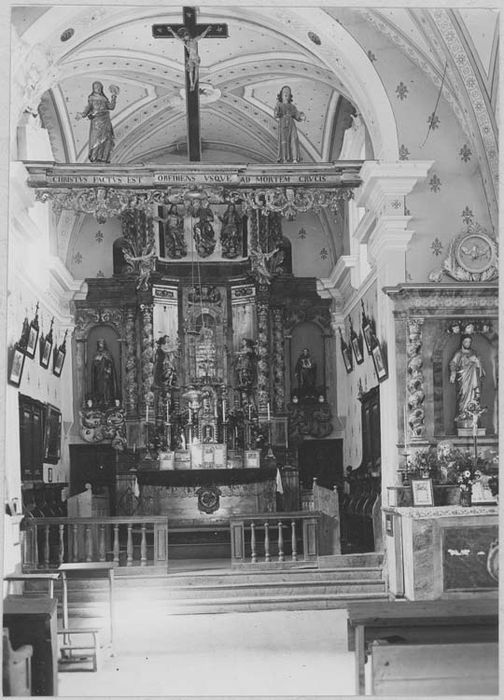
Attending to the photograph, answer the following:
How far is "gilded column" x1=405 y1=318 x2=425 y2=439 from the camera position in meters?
12.4

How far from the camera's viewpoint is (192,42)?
486 inches

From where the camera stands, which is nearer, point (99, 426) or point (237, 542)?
point (237, 542)

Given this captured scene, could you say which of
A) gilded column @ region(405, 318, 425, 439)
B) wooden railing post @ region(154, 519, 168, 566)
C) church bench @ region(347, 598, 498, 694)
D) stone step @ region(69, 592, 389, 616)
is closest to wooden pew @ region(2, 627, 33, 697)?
church bench @ region(347, 598, 498, 694)

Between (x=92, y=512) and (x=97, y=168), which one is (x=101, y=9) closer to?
(x=97, y=168)

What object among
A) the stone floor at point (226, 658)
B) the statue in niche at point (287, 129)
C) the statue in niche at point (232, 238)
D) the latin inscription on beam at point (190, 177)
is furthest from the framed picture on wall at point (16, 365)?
the statue in niche at point (232, 238)

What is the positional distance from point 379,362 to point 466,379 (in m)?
1.34

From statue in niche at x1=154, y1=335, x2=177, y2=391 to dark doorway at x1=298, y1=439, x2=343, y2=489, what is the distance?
2.72m

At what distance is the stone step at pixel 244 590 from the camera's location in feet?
40.4

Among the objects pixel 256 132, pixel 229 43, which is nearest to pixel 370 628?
pixel 229 43

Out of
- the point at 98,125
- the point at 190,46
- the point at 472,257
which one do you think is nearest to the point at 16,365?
the point at 98,125

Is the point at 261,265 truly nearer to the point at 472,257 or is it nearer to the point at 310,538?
the point at 310,538

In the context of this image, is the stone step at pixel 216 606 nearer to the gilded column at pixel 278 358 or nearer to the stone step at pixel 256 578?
the stone step at pixel 256 578

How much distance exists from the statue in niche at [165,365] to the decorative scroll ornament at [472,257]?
805cm

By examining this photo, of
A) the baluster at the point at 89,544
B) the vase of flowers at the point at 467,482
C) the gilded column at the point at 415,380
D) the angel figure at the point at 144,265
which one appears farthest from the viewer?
the angel figure at the point at 144,265
